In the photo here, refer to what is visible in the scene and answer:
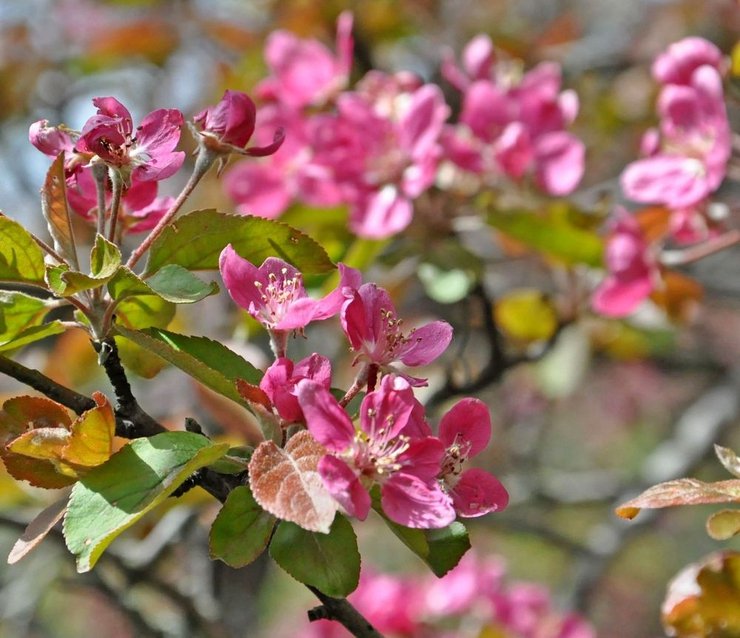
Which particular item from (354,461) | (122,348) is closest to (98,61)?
(122,348)

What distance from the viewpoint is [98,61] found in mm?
3121

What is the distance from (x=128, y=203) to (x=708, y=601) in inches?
27.2

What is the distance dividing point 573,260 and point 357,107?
17.3 inches

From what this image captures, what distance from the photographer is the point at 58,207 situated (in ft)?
2.60

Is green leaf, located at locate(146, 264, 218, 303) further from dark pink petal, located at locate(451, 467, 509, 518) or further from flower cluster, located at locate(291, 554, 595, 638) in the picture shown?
flower cluster, located at locate(291, 554, 595, 638)

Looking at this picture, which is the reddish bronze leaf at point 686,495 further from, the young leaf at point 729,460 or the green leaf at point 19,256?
the green leaf at point 19,256

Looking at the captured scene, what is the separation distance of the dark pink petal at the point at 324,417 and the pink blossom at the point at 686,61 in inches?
33.9

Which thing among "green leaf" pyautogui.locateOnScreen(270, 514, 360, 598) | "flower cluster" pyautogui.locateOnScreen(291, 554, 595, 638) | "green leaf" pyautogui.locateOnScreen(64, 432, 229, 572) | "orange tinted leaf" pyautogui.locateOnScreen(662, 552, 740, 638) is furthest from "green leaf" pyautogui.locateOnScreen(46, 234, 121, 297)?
"flower cluster" pyautogui.locateOnScreen(291, 554, 595, 638)

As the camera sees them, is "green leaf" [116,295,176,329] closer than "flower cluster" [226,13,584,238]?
Yes

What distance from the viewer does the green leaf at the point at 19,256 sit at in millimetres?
766

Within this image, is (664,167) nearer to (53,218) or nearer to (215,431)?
(53,218)

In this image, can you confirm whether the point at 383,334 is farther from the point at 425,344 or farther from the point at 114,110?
the point at 114,110

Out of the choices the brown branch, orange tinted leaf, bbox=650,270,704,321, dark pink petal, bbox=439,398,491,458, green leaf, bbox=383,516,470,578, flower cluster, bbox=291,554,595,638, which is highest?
dark pink petal, bbox=439,398,491,458

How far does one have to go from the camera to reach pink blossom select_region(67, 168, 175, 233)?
2.97ft
